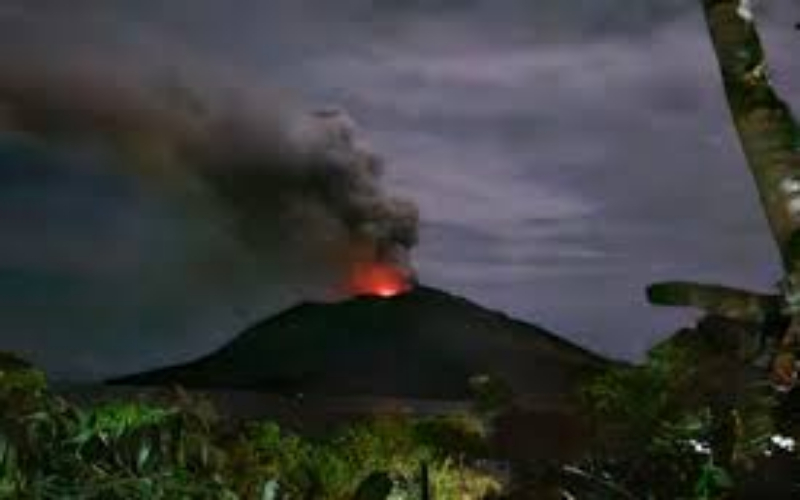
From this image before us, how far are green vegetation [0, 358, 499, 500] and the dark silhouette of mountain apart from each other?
10411mm

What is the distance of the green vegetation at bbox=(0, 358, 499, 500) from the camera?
19.9 ft

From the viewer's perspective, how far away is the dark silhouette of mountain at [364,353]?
830 inches

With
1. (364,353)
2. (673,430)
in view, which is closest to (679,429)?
(673,430)

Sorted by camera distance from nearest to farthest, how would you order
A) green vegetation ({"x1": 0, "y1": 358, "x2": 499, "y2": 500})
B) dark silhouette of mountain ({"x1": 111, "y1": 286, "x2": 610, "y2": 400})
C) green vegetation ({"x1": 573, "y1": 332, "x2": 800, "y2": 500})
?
1. green vegetation ({"x1": 0, "y1": 358, "x2": 499, "y2": 500})
2. green vegetation ({"x1": 573, "y1": 332, "x2": 800, "y2": 500})
3. dark silhouette of mountain ({"x1": 111, "y1": 286, "x2": 610, "y2": 400})

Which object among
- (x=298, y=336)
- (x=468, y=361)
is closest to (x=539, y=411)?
(x=468, y=361)

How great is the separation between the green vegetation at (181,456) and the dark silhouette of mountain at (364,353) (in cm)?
1041

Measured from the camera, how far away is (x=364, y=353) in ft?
92.0

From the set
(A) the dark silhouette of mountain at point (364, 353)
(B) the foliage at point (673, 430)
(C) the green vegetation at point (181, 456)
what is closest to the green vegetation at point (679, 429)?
(B) the foliage at point (673, 430)

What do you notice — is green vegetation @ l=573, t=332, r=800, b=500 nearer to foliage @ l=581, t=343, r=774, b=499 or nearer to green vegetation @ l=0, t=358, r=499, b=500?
foliage @ l=581, t=343, r=774, b=499

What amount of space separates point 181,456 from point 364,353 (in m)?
21.5

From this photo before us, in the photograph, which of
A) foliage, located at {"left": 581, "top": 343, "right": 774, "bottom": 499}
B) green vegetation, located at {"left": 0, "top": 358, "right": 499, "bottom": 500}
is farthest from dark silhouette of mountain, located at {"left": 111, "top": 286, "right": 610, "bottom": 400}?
foliage, located at {"left": 581, "top": 343, "right": 774, "bottom": 499}

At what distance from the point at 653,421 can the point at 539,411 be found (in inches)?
29.5

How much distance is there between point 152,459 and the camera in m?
6.20

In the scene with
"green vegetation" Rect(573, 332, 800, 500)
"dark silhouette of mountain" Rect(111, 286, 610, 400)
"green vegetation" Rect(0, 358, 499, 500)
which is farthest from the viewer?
"dark silhouette of mountain" Rect(111, 286, 610, 400)
